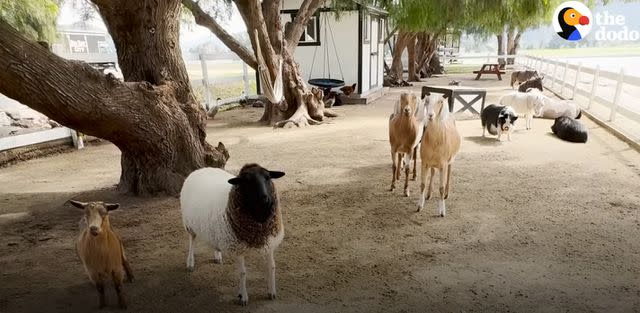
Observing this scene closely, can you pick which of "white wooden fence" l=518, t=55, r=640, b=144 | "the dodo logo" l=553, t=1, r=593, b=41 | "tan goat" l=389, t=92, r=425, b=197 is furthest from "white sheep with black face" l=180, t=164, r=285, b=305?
"the dodo logo" l=553, t=1, r=593, b=41

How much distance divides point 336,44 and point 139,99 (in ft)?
34.5

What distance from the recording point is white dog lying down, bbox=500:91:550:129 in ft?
30.5

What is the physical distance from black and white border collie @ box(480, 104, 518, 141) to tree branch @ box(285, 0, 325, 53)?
16.3 ft

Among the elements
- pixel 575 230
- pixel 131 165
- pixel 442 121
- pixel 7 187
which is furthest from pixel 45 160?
pixel 575 230

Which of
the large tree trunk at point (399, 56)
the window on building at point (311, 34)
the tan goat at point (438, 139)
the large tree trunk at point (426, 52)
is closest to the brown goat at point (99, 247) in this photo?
the tan goat at point (438, 139)

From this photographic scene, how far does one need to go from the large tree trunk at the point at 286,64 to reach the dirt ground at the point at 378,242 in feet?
11.3

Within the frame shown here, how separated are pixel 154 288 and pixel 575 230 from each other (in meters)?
3.97

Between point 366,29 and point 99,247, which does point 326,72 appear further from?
point 99,247

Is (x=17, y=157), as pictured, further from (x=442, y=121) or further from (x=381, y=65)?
(x=381, y=65)

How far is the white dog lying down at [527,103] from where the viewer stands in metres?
9.30

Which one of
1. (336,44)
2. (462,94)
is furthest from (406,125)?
(336,44)

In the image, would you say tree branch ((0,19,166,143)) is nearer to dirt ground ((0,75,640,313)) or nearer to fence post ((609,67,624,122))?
dirt ground ((0,75,640,313))

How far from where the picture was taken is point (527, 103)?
30.7 ft

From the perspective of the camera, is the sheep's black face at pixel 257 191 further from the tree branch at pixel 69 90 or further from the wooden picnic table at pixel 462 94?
the wooden picnic table at pixel 462 94
